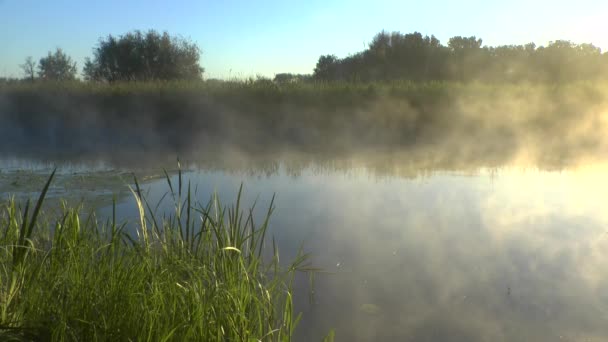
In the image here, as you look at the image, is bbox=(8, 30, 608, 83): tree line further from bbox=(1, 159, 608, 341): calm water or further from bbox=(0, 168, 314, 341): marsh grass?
bbox=(0, 168, 314, 341): marsh grass

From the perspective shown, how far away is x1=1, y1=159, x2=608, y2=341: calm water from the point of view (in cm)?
274

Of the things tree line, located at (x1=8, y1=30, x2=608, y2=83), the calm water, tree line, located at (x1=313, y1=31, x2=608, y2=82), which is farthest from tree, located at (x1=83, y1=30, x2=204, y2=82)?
the calm water

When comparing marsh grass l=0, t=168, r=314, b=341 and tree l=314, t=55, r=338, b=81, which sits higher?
tree l=314, t=55, r=338, b=81

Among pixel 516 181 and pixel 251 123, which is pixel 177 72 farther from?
pixel 516 181

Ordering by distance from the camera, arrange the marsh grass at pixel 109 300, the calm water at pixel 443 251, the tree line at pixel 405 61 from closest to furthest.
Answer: the marsh grass at pixel 109 300 < the calm water at pixel 443 251 < the tree line at pixel 405 61

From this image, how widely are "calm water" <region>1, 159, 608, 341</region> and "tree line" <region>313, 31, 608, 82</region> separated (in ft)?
49.7

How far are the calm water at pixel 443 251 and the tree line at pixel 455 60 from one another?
15.1 meters

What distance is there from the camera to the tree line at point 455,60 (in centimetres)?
2166

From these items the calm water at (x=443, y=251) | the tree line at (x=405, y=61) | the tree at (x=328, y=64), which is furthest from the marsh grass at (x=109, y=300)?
the tree at (x=328, y=64)

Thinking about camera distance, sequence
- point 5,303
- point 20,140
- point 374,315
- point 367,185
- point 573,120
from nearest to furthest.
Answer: point 5,303, point 374,315, point 367,185, point 20,140, point 573,120

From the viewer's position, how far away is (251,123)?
10.4 m

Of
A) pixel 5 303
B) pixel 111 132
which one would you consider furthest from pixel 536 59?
pixel 5 303

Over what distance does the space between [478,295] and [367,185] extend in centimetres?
305

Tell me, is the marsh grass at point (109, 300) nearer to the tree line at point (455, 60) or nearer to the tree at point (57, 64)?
the tree line at point (455, 60)
